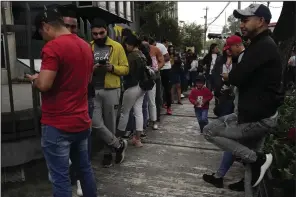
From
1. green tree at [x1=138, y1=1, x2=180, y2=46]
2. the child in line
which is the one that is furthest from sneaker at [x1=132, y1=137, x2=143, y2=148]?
green tree at [x1=138, y1=1, x2=180, y2=46]

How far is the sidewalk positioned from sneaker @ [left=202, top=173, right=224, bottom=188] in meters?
0.05

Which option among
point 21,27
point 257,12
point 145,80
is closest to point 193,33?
point 145,80

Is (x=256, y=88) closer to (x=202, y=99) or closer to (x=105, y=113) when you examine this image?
(x=105, y=113)

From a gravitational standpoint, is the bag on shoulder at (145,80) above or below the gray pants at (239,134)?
above

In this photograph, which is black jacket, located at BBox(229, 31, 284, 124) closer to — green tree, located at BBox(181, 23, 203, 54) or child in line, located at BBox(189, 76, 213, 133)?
child in line, located at BBox(189, 76, 213, 133)

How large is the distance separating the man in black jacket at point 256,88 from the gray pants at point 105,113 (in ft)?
5.28

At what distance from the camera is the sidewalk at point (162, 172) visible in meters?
3.42

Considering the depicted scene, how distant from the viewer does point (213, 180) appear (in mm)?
3643

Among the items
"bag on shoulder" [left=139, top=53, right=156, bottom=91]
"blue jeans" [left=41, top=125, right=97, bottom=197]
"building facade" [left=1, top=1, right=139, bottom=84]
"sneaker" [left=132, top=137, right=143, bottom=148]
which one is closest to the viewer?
"blue jeans" [left=41, top=125, right=97, bottom=197]

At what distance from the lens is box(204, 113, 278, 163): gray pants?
9.25 feet

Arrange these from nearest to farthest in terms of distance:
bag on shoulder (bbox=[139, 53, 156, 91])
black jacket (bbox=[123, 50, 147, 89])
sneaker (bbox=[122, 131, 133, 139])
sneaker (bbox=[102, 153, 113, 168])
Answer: sneaker (bbox=[102, 153, 113, 168]), black jacket (bbox=[123, 50, 147, 89]), bag on shoulder (bbox=[139, 53, 156, 91]), sneaker (bbox=[122, 131, 133, 139])

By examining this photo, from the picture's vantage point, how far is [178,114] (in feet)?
24.6

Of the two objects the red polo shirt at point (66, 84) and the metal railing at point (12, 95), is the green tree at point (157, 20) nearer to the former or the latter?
the metal railing at point (12, 95)

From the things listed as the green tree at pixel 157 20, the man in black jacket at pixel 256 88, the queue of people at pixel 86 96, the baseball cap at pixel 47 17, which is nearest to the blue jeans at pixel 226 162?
the queue of people at pixel 86 96
